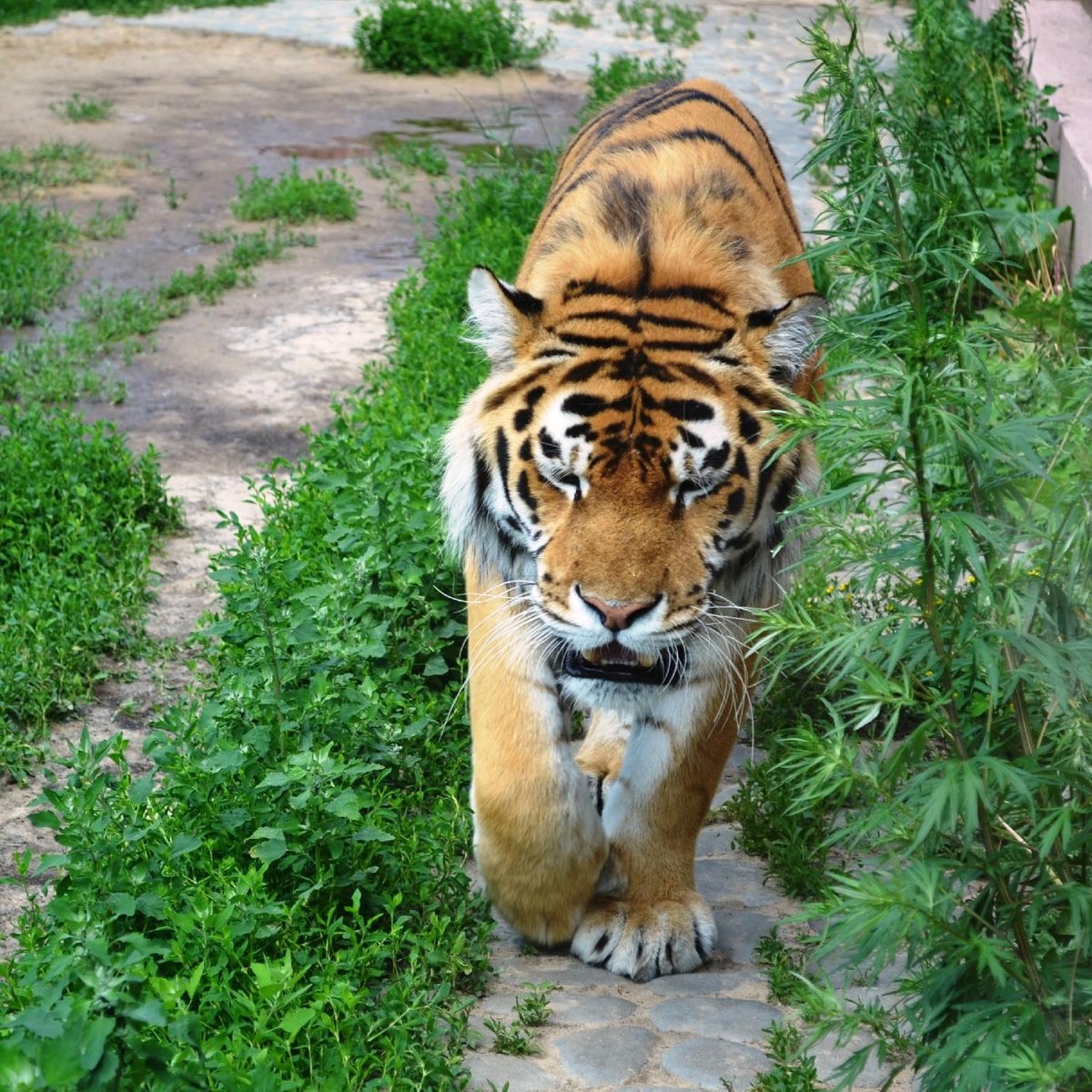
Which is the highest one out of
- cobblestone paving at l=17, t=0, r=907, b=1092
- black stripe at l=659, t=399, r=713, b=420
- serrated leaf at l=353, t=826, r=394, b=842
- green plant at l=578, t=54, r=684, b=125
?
green plant at l=578, t=54, r=684, b=125

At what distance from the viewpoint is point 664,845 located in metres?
3.47

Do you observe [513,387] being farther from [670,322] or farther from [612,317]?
[670,322]

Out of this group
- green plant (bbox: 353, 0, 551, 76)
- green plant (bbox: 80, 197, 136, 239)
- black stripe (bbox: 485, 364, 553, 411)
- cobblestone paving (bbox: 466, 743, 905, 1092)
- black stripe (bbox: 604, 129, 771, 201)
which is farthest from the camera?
green plant (bbox: 353, 0, 551, 76)

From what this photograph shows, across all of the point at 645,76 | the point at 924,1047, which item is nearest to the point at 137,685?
the point at 924,1047

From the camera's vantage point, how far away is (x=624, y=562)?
3.09 meters

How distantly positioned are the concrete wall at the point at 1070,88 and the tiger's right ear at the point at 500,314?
11.1ft

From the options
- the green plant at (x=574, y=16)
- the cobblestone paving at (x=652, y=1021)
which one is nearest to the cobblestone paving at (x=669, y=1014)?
the cobblestone paving at (x=652, y=1021)

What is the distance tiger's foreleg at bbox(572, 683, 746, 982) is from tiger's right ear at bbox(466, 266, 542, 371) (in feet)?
2.85

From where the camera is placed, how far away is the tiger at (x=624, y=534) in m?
3.18

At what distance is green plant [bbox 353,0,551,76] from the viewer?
1273cm

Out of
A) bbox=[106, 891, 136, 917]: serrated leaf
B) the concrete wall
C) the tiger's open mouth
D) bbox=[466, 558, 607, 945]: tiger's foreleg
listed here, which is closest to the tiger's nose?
the tiger's open mouth

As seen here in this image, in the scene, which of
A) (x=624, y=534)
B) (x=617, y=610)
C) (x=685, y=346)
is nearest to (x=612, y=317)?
(x=685, y=346)

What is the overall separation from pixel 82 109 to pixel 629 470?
29.6 feet

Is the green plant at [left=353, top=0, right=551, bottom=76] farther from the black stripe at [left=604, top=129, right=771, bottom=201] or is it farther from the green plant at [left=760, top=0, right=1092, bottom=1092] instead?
the green plant at [left=760, top=0, right=1092, bottom=1092]
